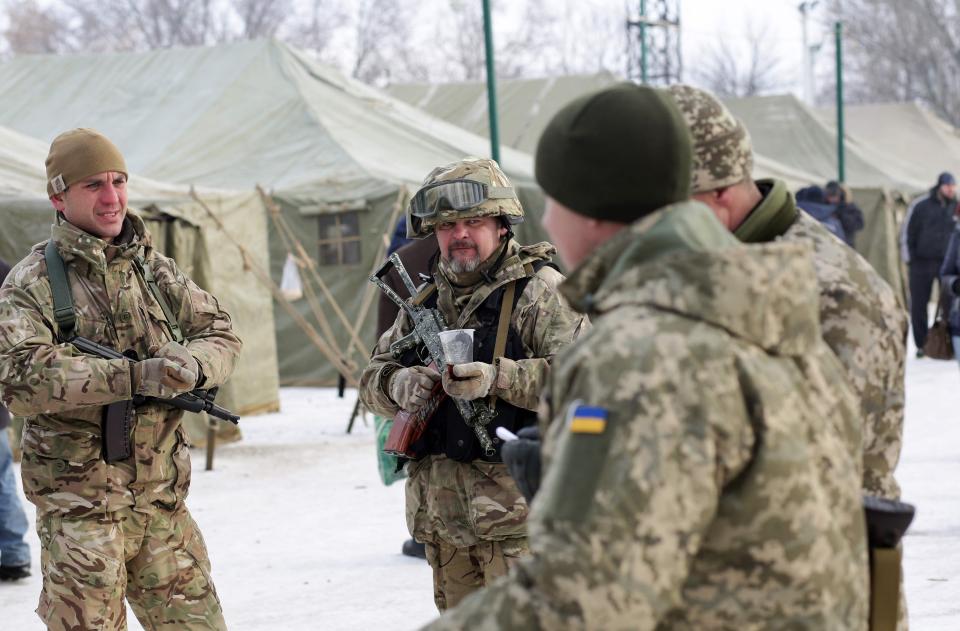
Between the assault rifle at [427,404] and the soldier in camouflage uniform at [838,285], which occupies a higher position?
the soldier in camouflage uniform at [838,285]

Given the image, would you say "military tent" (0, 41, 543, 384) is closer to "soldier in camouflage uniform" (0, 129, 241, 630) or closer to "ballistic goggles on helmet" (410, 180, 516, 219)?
"soldier in camouflage uniform" (0, 129, 241, 630)

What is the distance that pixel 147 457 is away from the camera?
434 cm

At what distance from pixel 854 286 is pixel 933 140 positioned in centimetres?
2958

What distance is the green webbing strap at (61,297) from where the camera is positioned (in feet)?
14.0

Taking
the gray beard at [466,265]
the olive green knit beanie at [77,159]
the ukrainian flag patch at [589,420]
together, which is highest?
the olive green knit beanie at [77,159]

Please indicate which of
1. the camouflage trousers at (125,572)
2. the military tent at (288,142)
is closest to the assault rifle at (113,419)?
the camouflage trousers at (125,572)

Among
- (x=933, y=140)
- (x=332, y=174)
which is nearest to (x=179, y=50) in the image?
(x=332, y=174)

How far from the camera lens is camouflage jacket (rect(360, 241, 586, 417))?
404cm

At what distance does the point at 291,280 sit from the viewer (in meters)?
13.3

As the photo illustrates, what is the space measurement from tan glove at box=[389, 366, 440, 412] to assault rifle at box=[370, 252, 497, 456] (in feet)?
0.07

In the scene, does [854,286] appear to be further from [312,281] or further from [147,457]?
[312,281]

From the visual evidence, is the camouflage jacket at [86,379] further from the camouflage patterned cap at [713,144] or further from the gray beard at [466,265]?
the camouflage patterned cap at [713,144]

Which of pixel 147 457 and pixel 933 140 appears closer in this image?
pixel 147 457

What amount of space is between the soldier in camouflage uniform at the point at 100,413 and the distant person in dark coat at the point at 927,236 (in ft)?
37.8
